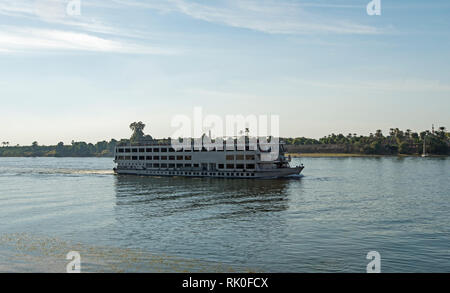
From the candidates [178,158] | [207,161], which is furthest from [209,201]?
[178,158]

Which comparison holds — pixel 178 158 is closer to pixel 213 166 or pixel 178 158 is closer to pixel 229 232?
pixel 213 166

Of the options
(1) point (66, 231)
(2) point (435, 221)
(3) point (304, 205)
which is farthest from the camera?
(3) point (304, 205)

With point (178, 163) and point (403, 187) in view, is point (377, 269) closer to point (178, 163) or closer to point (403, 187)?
point (403, 187)

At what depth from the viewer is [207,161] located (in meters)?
105

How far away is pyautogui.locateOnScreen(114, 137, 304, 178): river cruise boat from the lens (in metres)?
97.9

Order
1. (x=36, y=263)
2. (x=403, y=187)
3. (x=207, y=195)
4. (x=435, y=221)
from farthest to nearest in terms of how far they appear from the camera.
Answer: (x=403, y=187) → (x=207, y=195) → (x=435, y=221) → (x=36, y=263)

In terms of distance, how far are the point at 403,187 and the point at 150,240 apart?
5938 cm

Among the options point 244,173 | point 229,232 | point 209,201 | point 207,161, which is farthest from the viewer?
point 207,161

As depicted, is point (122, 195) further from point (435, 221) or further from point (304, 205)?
point (435, 221)

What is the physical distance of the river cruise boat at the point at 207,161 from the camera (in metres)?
97.9

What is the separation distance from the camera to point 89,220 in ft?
142

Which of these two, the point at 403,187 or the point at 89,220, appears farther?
the point at 403,187

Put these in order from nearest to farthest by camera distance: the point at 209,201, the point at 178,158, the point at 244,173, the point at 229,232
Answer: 1. the point at 229,232
2. the point at 209,201
3. the point at 244,173
4. the point at 178,158

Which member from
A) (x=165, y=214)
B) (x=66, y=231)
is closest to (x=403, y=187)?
(x=165, y=214)
